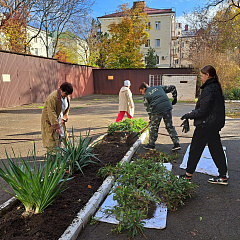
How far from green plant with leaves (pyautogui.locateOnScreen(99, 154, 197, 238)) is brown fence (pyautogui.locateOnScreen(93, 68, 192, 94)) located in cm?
1946

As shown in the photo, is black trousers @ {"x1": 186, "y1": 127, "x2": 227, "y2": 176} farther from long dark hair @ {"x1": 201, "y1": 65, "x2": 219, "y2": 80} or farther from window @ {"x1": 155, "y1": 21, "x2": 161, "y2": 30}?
window @ {"x1": 155, "y1": 21, "x2": 161, "y2": 30}

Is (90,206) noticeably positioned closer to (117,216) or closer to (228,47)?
(117,216)

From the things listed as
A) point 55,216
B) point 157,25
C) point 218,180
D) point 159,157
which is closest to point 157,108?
point 159,157

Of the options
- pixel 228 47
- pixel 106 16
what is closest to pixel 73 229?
pixel 228 47

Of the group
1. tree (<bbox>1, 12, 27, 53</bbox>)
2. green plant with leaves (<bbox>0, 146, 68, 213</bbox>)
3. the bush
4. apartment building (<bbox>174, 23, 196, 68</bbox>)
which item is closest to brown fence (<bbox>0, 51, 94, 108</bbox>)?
tree (<bbox>1, 12, 27, 53</bbox>)

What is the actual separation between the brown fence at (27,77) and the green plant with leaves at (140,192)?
37.0 ft

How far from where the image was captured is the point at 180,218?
291cm

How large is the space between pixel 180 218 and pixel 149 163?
1.33 meters

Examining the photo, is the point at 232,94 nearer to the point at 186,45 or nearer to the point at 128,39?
the point at 128,39

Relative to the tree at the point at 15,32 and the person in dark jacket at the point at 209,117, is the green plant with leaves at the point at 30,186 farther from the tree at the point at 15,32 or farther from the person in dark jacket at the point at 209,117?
the tree at the point at 15,32

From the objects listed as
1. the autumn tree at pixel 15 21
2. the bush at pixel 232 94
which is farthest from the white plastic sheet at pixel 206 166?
the autumn tree at pixel 15 21

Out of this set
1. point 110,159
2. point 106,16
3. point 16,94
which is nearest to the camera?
point 110,159

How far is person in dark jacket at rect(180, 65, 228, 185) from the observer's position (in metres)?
3.43

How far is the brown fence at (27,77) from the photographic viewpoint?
1296 centimetres
